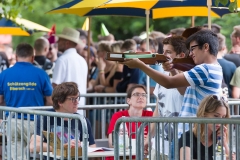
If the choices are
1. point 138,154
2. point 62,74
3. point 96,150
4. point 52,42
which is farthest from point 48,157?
point 52,42

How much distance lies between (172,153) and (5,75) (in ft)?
15.1

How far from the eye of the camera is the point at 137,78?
41.2ft

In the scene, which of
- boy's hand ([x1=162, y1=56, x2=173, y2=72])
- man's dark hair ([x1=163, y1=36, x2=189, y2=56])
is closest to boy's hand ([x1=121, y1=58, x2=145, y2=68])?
boy's hand ([x1=162, y1=56, x2=173, y2=72])

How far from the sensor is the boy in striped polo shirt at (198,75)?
255 inches

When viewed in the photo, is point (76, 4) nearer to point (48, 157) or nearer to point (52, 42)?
point (48, 157)

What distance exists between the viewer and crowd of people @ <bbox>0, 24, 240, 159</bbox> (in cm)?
662

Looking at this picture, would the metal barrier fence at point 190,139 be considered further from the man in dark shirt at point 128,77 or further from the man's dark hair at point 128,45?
the man's dark hair at point 128,45

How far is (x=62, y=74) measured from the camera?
38.0 feet

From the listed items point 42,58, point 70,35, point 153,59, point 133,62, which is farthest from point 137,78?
point 133,62

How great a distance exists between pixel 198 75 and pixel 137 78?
5990 mm

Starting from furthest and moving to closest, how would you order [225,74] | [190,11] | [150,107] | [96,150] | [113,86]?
[113,86] < [190,11] < [225,74] < [150,107] < [96,150]

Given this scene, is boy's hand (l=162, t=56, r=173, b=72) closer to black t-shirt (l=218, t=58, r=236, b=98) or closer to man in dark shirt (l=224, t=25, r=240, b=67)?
black t-shirt (l=218, t=58, r=236, b=98)

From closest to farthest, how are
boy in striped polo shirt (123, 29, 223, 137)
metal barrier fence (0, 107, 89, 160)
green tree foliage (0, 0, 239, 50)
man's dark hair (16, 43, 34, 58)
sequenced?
boy in striped polo shirt (123, 29, 223, 137) < metal barrier fence (0, 107, 89, 160) < man's dark hair (16, 43, 34, 58) < green tree foliage (0, 0, 239, 50)

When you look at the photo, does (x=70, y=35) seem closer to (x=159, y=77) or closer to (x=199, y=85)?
(x=199, y=85)
